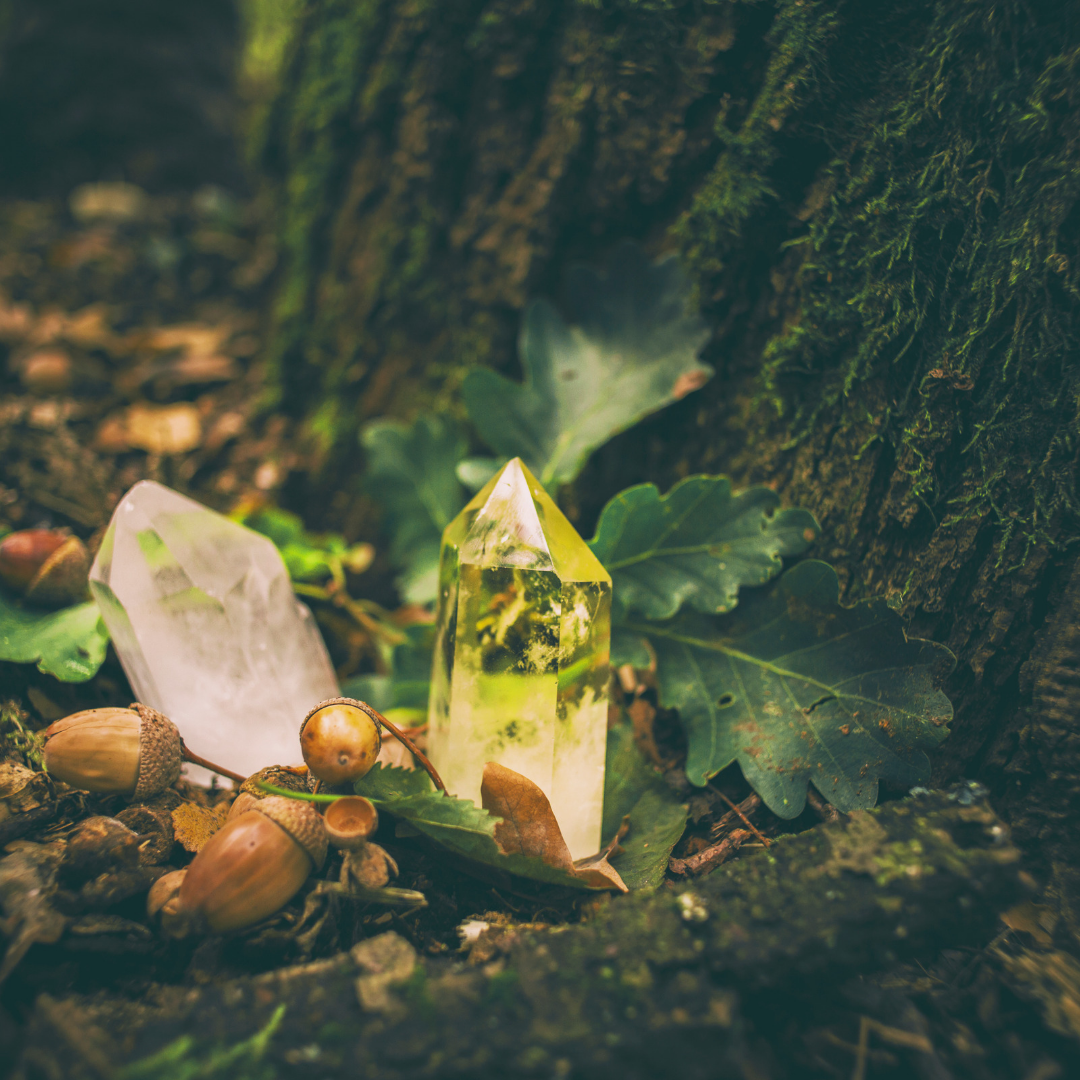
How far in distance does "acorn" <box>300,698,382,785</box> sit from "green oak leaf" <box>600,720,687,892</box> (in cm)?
44

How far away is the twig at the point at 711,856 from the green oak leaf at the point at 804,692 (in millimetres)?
78

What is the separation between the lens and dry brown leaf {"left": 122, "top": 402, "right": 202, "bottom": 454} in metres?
2.01

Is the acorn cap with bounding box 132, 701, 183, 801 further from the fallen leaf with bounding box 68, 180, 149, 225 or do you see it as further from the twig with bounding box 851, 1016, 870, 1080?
the fallen leaf with bounding box 68, 180, 149, 225

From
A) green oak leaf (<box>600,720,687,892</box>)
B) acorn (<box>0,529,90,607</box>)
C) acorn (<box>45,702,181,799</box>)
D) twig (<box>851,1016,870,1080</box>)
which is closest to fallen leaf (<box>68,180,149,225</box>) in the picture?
acorn (<box>0,529,90,607</box>)

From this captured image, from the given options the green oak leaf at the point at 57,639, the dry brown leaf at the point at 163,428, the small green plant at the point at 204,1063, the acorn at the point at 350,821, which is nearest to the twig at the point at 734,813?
the acorn at the point at 350,821

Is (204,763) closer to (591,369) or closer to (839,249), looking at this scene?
(591,369)

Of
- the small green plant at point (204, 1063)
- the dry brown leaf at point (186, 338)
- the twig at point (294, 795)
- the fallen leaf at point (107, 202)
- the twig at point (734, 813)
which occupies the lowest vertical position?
the small green plant at point (204, 1063)

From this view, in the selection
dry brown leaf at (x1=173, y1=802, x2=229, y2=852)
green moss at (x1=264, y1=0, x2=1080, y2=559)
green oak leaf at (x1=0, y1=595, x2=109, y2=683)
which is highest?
green moss at (x1=264, y1=0, x2=1080, y2=559)

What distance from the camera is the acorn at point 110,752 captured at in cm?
103

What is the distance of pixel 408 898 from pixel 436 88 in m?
1.86

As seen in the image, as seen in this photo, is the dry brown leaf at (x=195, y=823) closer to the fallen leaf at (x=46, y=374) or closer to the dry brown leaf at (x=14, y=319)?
the fallen leaf at (x=46, y=374)

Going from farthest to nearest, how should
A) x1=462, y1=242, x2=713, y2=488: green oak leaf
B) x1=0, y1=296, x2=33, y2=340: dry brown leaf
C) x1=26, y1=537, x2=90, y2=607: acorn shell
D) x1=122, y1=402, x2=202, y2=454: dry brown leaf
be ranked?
x1=0, y1=296, x2=33, y2=340: dry brown leaf < x1=122, y1=402, x2=202, y2=454: dry brown leaf < x1=462, y1=242, x2=713, y2=488: green oak leaf < x1=26, y1=537, x2=90, y2=607: acorn shell

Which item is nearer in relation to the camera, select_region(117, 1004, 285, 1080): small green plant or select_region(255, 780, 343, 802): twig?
select_region(117, 1004, 285, 1080): small green plant

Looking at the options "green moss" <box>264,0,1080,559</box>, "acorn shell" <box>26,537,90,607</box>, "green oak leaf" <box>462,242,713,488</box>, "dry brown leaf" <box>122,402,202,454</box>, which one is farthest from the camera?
"dry brown leaf" <box>122,402,202,454</box>
